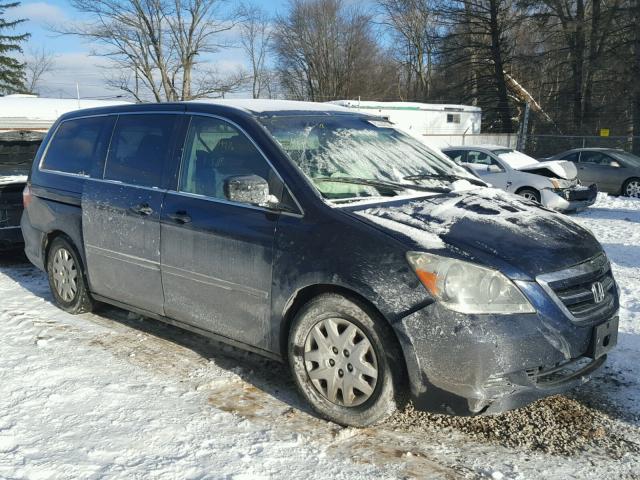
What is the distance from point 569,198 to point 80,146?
33.3 ft

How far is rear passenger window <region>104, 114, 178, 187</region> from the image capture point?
14.7 ft

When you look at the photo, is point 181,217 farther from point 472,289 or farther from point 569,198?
point 569,198

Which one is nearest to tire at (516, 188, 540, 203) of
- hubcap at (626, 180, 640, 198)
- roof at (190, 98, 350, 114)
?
hubcap at (626, 180, 640, 198)

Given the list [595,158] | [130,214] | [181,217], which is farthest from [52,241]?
[595,158]

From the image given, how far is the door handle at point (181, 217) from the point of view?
13.6 feet

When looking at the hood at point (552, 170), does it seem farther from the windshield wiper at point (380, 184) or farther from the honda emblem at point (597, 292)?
the honda emblem at point (597, 292)

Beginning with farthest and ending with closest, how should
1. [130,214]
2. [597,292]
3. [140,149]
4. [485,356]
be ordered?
1. [140,149]
2. [130,214]
3. [597,292]
4. [485,356]

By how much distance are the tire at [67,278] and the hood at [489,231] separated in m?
2.94

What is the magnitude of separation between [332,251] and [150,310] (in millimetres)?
1845

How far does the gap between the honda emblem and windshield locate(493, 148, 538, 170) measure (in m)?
10.3

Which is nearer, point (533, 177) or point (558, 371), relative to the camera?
point (558, 371)

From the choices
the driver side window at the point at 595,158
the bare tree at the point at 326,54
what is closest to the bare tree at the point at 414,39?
the bare tree at the point at 326,54

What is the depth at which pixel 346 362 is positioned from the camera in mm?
3398

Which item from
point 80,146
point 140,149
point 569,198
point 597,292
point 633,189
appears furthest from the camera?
point 633,189
